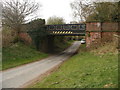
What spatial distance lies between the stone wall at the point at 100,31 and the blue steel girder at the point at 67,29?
2.13 metres

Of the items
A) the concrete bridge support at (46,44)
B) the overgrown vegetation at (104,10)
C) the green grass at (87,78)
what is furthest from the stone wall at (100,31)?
the green grass at (87,78)

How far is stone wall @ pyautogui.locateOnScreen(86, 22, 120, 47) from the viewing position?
23.0 m

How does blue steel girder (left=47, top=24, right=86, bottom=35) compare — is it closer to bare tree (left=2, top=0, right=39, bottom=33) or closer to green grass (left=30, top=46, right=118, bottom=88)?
bare tree (left=2, top=0, right=39, bottom=33)

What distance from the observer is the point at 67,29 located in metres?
27.9

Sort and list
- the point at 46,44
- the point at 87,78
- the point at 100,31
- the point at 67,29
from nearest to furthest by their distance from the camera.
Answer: the point at 87,78 → the point at 100,31 → the point at 67,29 → the point at 46,44

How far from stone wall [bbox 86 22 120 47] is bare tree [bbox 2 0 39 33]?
42.3 ft

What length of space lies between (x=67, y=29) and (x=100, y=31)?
664 centimetres

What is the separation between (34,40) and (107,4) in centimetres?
1449

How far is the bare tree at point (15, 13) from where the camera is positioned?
27609mm

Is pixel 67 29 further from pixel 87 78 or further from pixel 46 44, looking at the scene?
pixel 87 78

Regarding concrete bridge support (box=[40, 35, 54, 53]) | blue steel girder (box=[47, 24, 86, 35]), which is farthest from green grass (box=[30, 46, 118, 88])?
concrete bridge support (box=[40, 35, 54, 53])

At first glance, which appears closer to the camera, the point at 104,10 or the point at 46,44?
the point at 104,10

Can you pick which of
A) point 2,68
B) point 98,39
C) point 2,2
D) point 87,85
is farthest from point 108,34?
point 2,2

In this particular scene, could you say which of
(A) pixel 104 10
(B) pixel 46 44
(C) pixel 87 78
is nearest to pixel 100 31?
(A) pixel 104 10
